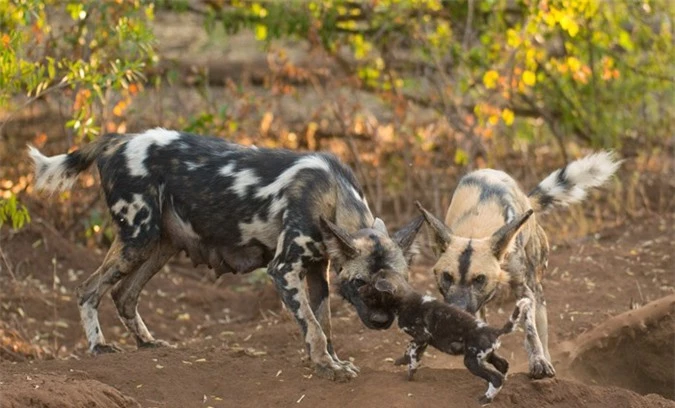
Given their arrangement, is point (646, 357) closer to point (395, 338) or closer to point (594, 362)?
point (594, 362)

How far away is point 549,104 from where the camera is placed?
11.1 m

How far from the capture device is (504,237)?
5406 millimetres

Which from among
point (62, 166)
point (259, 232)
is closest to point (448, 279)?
point (259, 232)

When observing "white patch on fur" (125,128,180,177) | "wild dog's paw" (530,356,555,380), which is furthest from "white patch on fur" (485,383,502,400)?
"white patch on fur" (125,128,180,177)

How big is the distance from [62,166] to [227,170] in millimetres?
893

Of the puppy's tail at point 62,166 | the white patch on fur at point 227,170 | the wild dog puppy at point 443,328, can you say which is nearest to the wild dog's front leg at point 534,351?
the wild dog puppy at point 443,328

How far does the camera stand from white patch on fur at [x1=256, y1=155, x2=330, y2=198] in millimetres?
5992

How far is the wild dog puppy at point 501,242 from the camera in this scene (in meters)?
5.38

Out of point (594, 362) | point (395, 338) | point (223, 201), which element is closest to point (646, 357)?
point (594, 362)

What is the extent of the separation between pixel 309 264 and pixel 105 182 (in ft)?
4.00

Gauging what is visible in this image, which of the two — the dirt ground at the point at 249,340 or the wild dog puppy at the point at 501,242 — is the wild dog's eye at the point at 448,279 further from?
the dirt ground at the point at 249,340

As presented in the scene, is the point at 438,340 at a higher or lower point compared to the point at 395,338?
higher

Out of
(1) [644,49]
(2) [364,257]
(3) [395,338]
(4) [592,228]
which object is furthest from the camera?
(1) [644,49]

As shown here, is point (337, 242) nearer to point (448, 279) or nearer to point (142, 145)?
point (448, 279)
